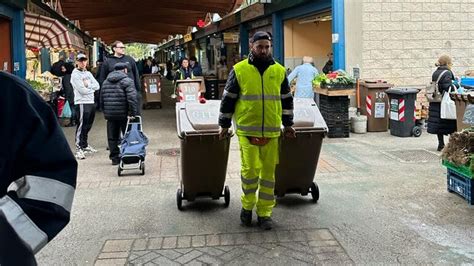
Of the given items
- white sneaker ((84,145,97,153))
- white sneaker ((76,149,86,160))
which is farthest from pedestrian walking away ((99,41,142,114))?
white sneaker ((84,145,97,153))

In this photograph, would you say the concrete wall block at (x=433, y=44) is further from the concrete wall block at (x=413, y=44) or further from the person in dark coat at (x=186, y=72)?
the person in dark coat at (x=186, y=72)

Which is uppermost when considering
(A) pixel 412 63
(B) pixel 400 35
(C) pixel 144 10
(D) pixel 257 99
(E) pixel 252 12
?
(C) pixel 144 10

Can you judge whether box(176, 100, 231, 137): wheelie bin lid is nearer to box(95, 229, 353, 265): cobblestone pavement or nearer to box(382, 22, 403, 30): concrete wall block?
box(95, 229, 353, 265): cobblestone pavement

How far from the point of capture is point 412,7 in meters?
12.2

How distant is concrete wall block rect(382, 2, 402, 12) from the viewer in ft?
39.5

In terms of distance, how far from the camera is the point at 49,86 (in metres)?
12.4

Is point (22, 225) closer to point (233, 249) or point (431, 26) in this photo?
point (233, 249)

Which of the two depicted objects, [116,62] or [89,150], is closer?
[116,62]

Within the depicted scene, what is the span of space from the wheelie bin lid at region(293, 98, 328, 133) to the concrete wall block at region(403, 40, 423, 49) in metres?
7.60

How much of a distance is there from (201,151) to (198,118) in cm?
32

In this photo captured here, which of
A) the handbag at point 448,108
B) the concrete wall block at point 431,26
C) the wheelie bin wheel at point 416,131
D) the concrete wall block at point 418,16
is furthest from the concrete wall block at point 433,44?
the handbag at point 448,108

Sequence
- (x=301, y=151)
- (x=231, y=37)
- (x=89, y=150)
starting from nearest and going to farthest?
1. (x=301, y=151)
2. (x=89, y=150)
3. (x=231, y=37)

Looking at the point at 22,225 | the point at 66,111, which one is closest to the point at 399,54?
the point at 66,111

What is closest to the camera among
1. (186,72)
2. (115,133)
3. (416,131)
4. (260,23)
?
(115,133)
